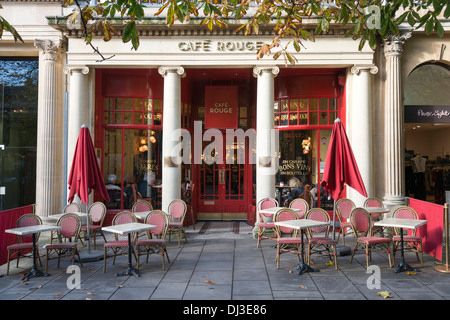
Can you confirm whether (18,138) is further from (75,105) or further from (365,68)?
(365,68)

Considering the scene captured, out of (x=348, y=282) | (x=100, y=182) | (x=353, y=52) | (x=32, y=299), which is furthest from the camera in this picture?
(x=353, y=52)

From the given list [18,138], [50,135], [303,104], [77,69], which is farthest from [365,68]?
[18,138]

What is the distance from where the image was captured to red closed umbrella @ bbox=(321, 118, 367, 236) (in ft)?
28.5

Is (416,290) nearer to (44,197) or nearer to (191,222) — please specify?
(191,222)

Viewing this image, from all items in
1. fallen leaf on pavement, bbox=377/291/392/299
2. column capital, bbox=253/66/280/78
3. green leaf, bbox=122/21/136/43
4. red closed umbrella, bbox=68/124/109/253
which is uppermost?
column capital, bbox=253/66/280/78

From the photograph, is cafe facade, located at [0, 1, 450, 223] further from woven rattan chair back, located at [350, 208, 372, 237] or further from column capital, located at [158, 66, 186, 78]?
woven rattan chair back, located at [350, 208, 372, 237]

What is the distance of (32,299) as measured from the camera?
20.5ft

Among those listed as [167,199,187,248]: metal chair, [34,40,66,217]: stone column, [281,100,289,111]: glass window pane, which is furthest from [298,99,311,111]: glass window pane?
[34,40,66,217]: stone column

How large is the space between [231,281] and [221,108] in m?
7.26

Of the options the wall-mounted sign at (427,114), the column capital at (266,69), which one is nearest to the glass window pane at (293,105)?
the column capital at (266,69)

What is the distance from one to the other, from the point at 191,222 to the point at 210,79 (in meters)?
5.20

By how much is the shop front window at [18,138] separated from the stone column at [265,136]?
23.7 feet

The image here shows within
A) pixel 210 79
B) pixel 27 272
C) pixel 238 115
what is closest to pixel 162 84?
pixel 210 79

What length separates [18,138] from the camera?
40.7 ft
